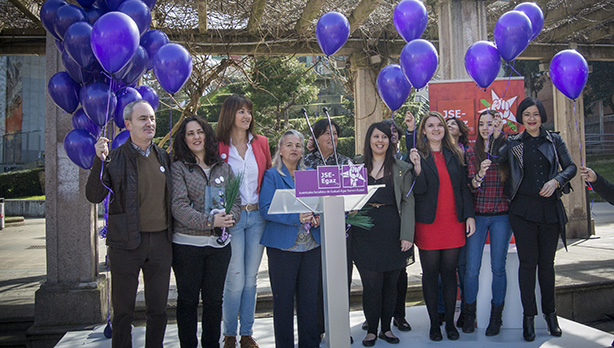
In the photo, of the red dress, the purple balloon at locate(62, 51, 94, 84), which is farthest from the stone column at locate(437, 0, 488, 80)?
the purple balloon at locate(62, 51, 94, 84)

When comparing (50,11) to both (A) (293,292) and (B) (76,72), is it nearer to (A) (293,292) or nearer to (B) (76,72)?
(B) (76,72)

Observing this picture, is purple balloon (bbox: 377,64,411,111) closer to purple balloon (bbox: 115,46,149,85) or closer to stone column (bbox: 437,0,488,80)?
stone column (bbox: 437,0,488,80)

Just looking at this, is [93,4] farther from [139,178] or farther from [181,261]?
[181,261]

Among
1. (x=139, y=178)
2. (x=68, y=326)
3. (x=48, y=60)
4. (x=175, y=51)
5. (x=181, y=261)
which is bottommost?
(x=68, y=326)

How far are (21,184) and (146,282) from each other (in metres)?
20.3

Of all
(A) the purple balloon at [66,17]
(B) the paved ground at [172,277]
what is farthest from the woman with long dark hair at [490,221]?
(A) the purple balloon at [66,17]

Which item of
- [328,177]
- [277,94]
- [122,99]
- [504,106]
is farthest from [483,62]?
[277,94]

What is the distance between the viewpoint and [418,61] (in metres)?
3.26

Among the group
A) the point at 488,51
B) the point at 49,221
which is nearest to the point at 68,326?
the point at 49,221

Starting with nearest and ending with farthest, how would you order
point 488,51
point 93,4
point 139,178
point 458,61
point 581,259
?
point 139,178 < point 488,51 < point 93,4 < point 458,61 < point 581,259

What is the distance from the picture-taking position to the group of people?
2711 millimetres

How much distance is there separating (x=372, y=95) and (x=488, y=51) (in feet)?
12.3

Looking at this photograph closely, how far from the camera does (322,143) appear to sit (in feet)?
11.9

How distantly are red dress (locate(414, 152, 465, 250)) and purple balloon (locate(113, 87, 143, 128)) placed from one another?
86.3 inches
